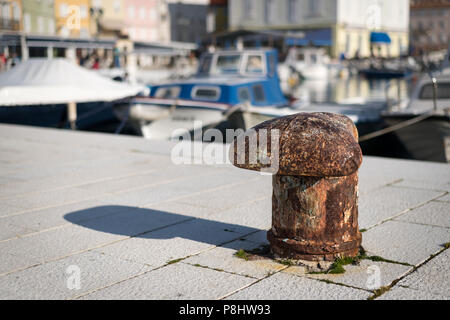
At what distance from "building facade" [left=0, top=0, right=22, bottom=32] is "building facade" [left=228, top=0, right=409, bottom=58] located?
23648mm

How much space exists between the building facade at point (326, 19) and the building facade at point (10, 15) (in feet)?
77.6

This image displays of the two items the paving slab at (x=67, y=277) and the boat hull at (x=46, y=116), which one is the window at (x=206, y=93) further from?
the paving slab at (x=67, y=277)

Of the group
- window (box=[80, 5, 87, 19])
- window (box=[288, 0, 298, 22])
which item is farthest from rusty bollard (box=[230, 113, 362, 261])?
window (box=[80, 5, 87, 19])

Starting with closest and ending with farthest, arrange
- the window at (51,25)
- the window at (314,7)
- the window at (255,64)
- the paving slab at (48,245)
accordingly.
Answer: the paving slab at (48,245), the window at (255,64), the window at (51,25), the window at (314,7)

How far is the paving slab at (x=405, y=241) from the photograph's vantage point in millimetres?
4138

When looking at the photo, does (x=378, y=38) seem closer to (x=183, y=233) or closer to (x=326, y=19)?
(x=183, y=233)

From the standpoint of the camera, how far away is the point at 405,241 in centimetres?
448

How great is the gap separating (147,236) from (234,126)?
818 centimetres

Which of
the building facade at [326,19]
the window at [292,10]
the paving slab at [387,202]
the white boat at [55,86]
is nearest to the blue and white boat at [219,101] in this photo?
the white boat at [55,86]

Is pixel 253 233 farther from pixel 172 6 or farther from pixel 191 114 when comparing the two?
pixel 172 6

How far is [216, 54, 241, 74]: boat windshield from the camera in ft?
48.6

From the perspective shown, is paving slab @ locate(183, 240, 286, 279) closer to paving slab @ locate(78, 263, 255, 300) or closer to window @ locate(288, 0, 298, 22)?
paving slab @ locate(78, 263, 255, 300)

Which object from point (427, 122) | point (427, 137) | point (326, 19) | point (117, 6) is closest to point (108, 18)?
point (117, 6)

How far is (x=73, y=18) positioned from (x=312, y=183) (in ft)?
181
